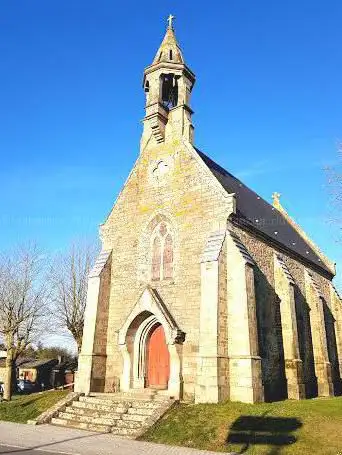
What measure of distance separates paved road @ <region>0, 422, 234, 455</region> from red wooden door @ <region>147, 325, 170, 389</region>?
481cm

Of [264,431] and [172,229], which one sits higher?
[172,229]

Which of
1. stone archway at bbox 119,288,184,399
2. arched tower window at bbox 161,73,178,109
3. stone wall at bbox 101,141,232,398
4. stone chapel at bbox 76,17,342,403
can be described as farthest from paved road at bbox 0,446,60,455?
arched tower window at bbox 161,73,178,109

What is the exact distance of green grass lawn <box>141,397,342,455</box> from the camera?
10.8 metres

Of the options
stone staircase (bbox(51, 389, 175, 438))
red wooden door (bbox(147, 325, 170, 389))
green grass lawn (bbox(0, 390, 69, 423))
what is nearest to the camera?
stone staircase (bbox(51, 389, 175, 438))

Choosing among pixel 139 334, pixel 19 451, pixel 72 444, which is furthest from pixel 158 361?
pixel 19 451

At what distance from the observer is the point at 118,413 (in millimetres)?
14352

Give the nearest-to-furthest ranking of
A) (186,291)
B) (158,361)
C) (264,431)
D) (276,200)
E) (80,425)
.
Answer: (264,431) < (80,425) < (186,291) < (158,361) < (276,200)

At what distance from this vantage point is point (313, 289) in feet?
76.4

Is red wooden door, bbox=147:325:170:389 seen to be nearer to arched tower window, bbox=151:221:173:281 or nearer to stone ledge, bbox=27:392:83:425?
arched tower window, bbox=151:221:173:281

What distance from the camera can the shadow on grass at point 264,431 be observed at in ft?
36.1

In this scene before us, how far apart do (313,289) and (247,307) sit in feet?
31.9

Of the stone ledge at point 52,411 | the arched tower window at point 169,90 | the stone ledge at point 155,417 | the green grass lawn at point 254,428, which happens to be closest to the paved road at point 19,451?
the stone ledge at point 155,417

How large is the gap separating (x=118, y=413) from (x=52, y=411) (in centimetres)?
289

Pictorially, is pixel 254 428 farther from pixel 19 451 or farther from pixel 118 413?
pixel 19 451
